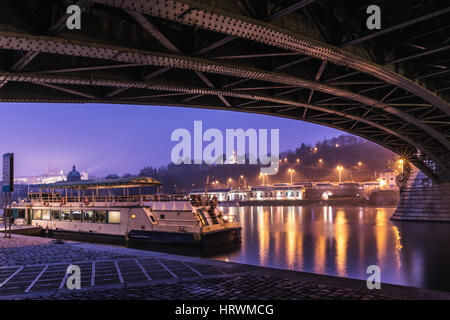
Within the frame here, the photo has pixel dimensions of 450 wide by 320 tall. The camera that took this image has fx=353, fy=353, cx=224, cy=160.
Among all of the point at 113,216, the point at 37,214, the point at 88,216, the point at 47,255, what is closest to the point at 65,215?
the point at 88,216

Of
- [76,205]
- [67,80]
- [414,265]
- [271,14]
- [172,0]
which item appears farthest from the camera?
[76,205]

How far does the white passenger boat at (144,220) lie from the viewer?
27891 mm

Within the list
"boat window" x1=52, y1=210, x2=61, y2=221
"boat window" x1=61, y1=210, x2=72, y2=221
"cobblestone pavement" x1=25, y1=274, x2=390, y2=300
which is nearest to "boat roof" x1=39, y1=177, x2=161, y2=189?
"boat window" x1=61, y1=210, x2=72, y2=221

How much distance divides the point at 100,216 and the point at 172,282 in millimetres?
26894

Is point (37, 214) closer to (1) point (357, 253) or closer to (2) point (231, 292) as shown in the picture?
(1) point (357, 253)

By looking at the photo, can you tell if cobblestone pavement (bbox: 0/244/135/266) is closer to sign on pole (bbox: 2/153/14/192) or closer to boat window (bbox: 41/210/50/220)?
sign on pole (bbox: 2/153/14/192)

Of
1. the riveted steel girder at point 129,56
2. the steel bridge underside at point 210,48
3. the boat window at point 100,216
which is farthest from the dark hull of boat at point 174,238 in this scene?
the riveted steel girder at point 129,56

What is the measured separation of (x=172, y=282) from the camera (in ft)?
30.3

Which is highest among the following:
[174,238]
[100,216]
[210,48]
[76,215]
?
[210,48]

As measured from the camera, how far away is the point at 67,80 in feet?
36.8

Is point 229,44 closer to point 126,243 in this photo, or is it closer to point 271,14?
point 271,14

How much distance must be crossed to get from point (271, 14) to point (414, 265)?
751 inches

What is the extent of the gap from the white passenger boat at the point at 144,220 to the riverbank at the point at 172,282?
14.7 m
